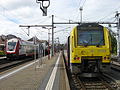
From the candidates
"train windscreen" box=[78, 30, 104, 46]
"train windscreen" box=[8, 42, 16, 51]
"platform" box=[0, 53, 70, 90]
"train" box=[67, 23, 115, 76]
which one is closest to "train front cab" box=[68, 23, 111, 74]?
"train" box=[67, 23, 115, 76]

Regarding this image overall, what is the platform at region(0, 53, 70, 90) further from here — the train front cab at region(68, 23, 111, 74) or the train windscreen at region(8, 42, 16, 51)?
the train windscreen at region(8, 42, 16, 51)

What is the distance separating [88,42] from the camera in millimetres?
10852

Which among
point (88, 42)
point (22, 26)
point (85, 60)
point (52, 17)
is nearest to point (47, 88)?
point (85, 60)

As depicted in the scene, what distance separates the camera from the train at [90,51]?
1041 centimetres

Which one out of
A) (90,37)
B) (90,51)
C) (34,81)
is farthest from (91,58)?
(34,81)

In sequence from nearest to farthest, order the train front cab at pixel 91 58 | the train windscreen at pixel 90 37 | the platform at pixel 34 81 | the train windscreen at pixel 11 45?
the platform at pixel 34 81 → the train front cab at pixel 91 58 → the train windscreen at pixel 90 37 → the train windscreen at pixel 11 45

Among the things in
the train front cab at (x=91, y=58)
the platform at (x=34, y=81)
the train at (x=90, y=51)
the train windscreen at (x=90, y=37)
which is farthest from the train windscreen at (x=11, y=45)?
the train front cab at (x=91, y=58)

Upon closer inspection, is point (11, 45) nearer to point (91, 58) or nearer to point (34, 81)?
point (34, 81)

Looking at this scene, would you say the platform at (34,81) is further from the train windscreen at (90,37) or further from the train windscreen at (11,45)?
the train windscreen at (11,45)

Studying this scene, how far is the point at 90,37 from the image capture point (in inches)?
433

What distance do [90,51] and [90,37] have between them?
93cm

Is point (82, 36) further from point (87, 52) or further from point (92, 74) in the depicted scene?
point (92, 74)

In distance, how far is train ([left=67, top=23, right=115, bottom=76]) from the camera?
1041 cm

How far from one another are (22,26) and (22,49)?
433 cm
